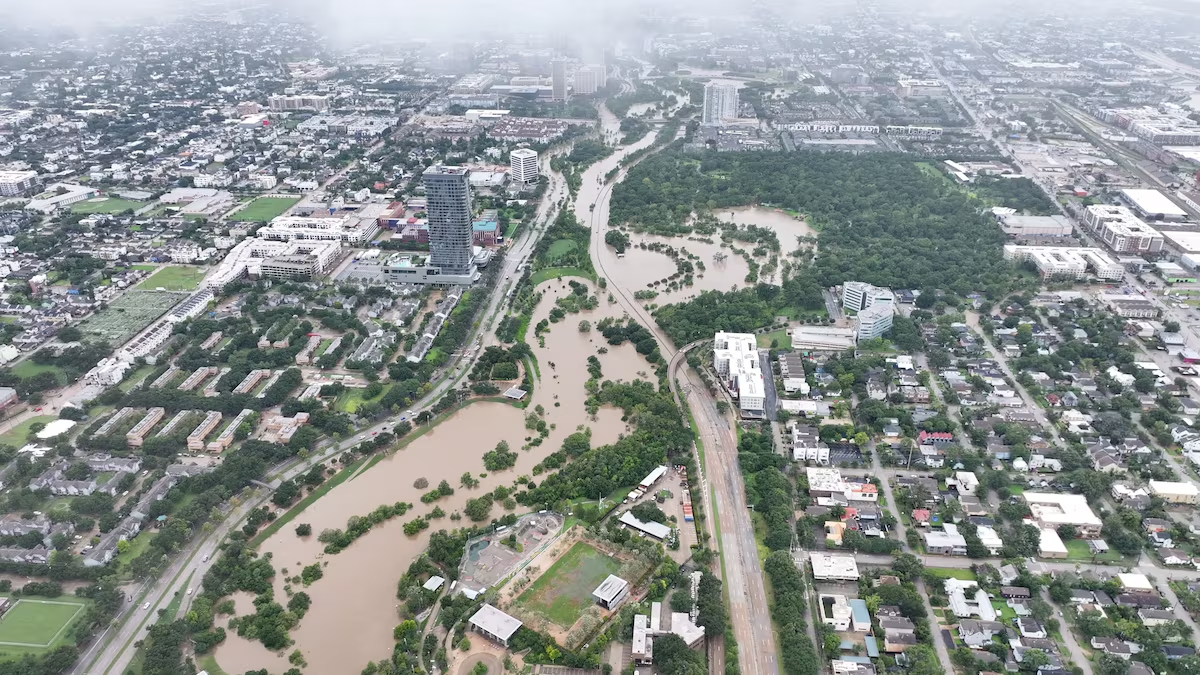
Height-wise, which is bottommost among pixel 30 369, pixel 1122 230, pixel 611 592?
pixel 611 592

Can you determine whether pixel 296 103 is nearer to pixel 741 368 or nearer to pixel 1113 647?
pixel 741 368

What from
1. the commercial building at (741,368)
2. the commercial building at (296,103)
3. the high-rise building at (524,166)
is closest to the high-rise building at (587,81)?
the commercial building at (296,103)

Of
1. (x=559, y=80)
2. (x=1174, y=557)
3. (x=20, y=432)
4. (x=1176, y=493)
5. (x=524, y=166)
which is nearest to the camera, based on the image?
(x=1174, y=557)

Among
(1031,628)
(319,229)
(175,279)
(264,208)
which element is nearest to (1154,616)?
(1031,628)

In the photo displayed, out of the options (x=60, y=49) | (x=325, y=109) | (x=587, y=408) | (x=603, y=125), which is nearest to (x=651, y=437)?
(x=587, y=408)

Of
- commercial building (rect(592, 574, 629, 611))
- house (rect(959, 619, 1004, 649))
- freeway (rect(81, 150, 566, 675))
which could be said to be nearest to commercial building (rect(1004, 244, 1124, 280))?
house (rect(959, 619, 1004, 649))
